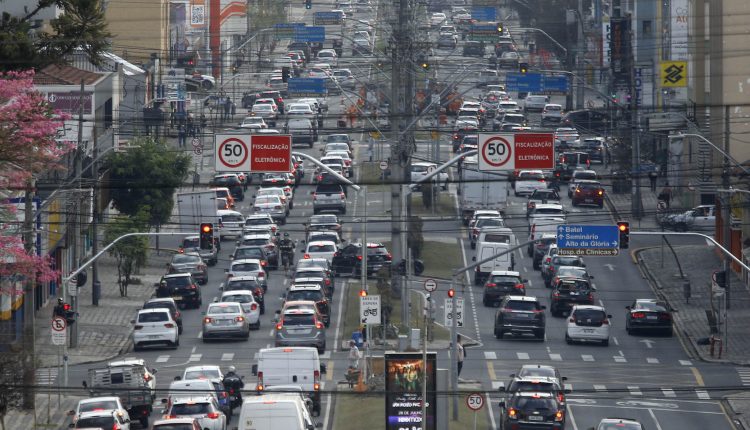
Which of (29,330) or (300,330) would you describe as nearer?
(29,330)

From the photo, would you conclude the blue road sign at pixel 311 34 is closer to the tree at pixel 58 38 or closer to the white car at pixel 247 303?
the white car at pixel 247 303

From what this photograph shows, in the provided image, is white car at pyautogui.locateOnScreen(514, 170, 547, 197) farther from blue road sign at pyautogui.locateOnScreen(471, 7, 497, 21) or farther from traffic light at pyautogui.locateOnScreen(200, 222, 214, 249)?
blue road sign at pyautogui.locateOnScreen(471, 7, 497, 21)

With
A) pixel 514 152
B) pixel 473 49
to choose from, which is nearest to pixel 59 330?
pixel 514 152

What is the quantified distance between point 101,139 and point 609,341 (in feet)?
104

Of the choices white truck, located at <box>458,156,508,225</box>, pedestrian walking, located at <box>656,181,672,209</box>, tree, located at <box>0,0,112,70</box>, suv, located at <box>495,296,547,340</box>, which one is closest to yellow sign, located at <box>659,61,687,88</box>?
pedestrian walking, located at <box>656,181,672,209</box>

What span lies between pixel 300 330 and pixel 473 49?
72362 mm

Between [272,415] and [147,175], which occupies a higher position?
[147,175]

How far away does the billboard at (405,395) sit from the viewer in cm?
3941

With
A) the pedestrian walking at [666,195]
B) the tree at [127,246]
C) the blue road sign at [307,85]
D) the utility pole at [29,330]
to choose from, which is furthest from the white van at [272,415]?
the blue road sign at [307,85]

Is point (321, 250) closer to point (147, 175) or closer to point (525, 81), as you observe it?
point (147, 175)

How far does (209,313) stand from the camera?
Result: 56062mm

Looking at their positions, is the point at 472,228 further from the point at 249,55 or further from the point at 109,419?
the point at 249,55

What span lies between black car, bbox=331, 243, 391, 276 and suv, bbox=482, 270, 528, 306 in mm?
4724

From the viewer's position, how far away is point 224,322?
55844mm
